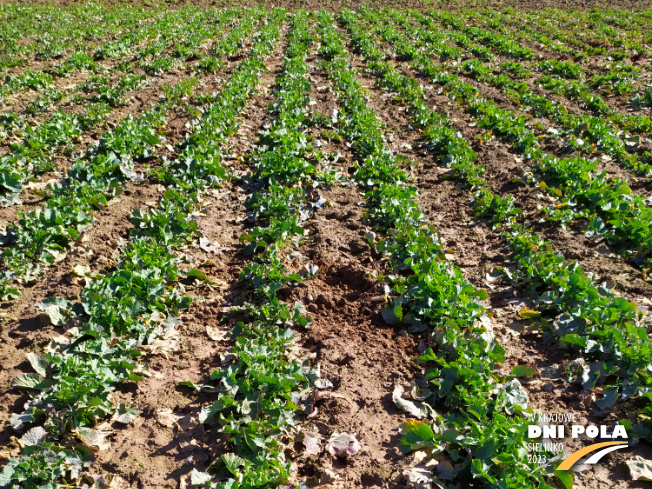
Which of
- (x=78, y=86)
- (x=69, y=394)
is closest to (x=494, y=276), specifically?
(x=69, y=394)

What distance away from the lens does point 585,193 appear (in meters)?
6.54

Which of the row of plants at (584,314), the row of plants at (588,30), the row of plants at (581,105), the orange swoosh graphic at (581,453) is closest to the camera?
the orange swoosh graphic at (581,453)

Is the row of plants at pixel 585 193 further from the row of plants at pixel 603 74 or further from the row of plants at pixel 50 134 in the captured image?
the row of plants at pixel 50 134

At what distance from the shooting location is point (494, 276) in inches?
213

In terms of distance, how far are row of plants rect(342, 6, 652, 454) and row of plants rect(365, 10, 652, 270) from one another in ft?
0.99

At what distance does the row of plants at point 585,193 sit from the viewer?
18.1ft

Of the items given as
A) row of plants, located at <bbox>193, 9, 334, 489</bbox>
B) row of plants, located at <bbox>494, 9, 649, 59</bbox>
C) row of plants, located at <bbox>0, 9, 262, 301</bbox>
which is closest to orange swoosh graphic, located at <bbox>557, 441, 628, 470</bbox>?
row of plants, located at <bbox>193, 9, 334, 489</bbox>

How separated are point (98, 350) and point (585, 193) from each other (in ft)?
22.8

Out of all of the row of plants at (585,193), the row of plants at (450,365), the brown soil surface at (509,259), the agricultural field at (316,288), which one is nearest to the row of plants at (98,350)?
the agricultural field at (316,288)

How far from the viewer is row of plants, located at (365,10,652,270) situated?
5527 millimetres

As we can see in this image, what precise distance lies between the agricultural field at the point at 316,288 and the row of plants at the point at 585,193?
43mm

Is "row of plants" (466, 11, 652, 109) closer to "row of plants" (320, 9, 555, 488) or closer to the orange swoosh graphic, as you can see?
"row of plants" (320, 9, 555, 488)

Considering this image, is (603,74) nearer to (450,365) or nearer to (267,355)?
(450,365)

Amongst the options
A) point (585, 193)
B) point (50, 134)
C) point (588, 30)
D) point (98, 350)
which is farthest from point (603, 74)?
point (98, 350)
